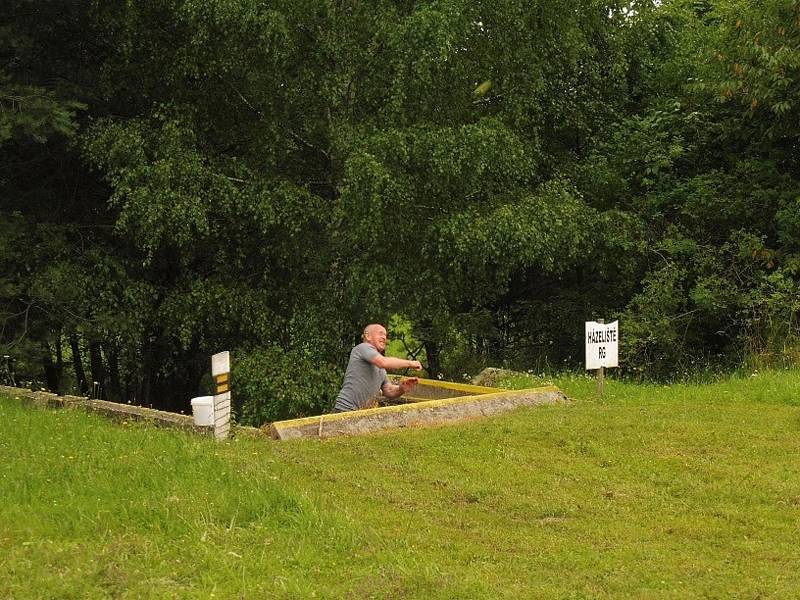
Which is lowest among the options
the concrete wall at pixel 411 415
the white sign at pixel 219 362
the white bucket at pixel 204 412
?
the concrete wall at pixel 411 415

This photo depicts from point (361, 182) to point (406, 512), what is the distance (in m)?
8.70

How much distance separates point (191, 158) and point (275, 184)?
1390mm

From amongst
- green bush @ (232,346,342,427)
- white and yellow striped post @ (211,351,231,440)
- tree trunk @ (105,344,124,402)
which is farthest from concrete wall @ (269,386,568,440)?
tree trunk @ (105,344,124,402)

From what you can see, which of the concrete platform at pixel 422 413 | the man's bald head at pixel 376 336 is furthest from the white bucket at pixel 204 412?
the man's bald head at pixel 376 336

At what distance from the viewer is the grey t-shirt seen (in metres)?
11.1

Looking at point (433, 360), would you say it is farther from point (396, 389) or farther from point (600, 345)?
point (396, 389)

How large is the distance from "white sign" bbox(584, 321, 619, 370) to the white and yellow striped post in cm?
464

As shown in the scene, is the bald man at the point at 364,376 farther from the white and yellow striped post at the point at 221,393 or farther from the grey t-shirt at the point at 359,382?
the white and yellow striped post at the point at 221,393

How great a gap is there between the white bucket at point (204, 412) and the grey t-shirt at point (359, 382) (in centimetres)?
197

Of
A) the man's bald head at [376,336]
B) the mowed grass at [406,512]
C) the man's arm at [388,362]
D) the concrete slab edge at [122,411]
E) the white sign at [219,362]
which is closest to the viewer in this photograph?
the mowed grass at [406,512]

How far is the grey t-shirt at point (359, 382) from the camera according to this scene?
11.1m

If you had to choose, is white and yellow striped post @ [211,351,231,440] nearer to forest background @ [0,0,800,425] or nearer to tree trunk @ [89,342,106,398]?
forest background @ [0,0,800,425]

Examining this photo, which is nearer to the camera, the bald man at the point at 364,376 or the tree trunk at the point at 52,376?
the bald man at the point at 364,376

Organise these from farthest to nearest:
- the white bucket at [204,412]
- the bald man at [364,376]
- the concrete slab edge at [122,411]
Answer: the bald man at [364,376], the concrete slab edge at [122,411], the white bucket at [204,412]
